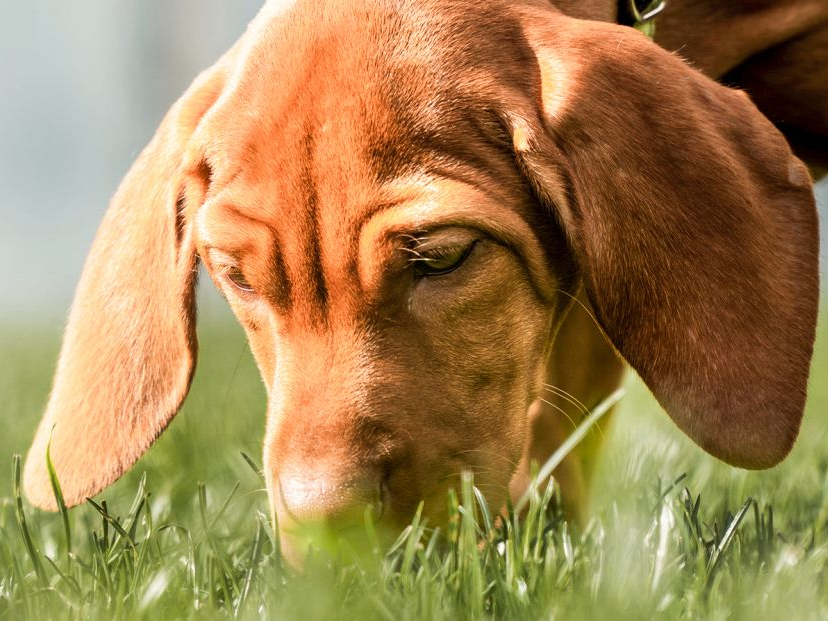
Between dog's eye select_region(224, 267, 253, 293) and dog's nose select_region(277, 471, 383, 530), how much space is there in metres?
0.65

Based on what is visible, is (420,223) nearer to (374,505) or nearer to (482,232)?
(482,232)

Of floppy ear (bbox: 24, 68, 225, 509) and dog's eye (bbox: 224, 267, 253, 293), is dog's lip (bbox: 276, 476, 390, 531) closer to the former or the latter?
dog's eye (bbox: 224, 267, 253, 293)

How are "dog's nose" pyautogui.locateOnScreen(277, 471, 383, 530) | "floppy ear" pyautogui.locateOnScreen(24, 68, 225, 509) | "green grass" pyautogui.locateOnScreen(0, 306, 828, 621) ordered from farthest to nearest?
"floppy ear" pyautogui.locateOnScreen(24, 68, 225, 509), "dog's nose" pyautogui.locateOnScreen(277, 471, 383, 530), "green grass" pyautogui.locateOnScreen(0, 306, 828, 621)

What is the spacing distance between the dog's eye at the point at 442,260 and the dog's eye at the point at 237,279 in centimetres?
46

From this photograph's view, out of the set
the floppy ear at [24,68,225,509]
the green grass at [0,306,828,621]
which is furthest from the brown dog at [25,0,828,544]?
the floppy ear at [24,68,225,509]

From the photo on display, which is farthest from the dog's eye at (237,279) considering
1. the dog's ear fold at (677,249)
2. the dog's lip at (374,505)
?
the dog's ear fold at (677,249)

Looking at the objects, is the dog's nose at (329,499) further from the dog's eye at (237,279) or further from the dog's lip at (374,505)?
the dog's eye at (237,279)

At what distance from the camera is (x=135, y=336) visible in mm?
3361

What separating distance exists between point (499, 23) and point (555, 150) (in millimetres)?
422

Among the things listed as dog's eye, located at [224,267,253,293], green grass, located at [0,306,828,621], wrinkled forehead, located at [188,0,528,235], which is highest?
wrinkled forehead, located at [188,0,528,235]

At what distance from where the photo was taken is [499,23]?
302cm

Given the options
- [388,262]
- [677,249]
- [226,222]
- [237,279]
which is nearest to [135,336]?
[237,279]

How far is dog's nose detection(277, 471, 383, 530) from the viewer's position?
2.44 metres

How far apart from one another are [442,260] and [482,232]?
112mm
